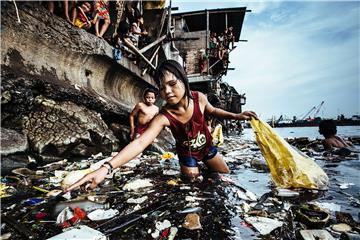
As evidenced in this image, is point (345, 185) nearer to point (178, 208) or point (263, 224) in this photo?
point (263, 224)

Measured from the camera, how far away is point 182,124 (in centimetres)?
258

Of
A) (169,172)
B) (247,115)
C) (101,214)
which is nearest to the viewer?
(101,214)

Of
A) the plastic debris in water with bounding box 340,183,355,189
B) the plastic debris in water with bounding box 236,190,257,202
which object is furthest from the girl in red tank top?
the plastic debris in water with bounding box 340,183,355,189

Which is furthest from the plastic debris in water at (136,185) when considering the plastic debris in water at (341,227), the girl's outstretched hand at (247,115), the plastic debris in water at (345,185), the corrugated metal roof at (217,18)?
the corrugated metal roof at (217,18)

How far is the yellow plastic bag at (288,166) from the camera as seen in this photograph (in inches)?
90.7

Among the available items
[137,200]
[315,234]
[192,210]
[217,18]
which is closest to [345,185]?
[315,234]

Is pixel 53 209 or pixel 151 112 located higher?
pixel 151 112

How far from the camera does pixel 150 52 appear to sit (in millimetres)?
9227

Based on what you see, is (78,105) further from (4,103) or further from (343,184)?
(343,184)

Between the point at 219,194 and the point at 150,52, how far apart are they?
8181mm

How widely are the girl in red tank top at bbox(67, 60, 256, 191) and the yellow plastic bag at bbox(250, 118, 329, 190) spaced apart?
416 millimetres

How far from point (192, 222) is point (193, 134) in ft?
4.12

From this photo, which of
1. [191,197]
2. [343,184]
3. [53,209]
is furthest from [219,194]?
[343,184]

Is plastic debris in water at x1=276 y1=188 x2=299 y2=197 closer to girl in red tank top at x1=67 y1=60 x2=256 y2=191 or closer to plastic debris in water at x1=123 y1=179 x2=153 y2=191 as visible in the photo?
girl in red tank top at x1=67 y1=60 x2=256 y2=191
